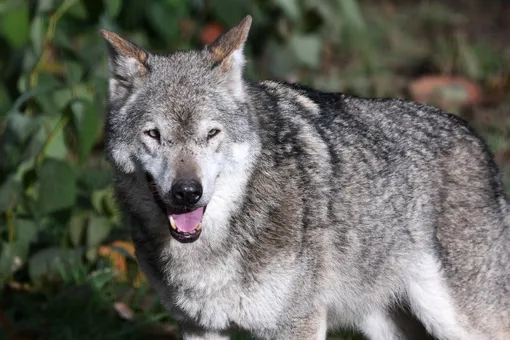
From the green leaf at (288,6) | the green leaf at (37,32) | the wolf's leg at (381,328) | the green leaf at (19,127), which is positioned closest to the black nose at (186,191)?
the wolf's leg at (381,328)

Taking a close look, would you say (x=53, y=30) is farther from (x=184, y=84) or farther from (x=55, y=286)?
(x=184, y=84)

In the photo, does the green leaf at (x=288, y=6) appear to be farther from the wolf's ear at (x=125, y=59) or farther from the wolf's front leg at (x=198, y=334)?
the wolf's front leg at (x=198, y=334)

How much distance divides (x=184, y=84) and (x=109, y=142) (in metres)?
0.46

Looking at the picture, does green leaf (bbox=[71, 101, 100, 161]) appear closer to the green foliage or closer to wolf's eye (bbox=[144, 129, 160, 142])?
the green foliage

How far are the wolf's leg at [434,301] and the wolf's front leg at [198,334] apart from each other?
1022 millimetres

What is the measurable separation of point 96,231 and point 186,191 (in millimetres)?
2554

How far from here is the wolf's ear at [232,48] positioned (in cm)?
471

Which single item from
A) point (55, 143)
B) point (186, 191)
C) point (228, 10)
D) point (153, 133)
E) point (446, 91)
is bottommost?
point (446, 91)

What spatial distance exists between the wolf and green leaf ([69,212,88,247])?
1.75 m

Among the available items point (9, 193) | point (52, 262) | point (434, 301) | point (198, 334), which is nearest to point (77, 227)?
point (52, 262)

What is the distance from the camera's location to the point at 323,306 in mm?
5000

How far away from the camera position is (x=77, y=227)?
6.82 metres

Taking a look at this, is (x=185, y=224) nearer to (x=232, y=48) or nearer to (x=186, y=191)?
(x=186, y=191)

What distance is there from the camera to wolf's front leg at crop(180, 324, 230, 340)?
503 centimetres
